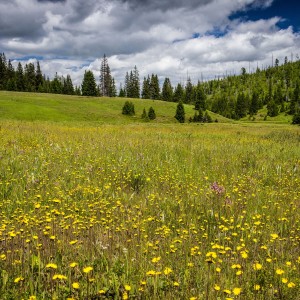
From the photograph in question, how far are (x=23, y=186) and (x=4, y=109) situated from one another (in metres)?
50.4

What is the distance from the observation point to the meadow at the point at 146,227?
2.74 metres

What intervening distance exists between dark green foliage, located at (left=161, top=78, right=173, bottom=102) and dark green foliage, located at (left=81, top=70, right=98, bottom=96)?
29.9 meters

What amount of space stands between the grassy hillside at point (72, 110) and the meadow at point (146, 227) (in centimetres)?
3517

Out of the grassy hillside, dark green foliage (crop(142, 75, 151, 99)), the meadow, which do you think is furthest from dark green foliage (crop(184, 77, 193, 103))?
the meadow

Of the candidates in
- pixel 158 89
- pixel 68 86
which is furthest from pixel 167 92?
pixel 68 86

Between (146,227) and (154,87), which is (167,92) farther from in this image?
(146,227)

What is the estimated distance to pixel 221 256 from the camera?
343 cm

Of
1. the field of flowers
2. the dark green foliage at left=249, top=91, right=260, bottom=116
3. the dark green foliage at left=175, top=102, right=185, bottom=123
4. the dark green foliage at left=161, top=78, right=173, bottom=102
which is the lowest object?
the field of flowers

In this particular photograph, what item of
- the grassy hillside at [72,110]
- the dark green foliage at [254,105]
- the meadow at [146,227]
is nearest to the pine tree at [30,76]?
the grassy hillside at [72,110]

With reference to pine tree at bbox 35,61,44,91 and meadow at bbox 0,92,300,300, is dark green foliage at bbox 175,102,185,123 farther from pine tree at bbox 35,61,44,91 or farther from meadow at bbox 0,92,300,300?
pine tree at bbox 35,61,44,91

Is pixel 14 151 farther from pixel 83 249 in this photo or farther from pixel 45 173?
pixel 83 249

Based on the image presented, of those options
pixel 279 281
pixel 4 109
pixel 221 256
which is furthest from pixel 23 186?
pixel 4 109

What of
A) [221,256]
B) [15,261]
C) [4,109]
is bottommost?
[221,256]

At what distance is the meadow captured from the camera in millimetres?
2736
